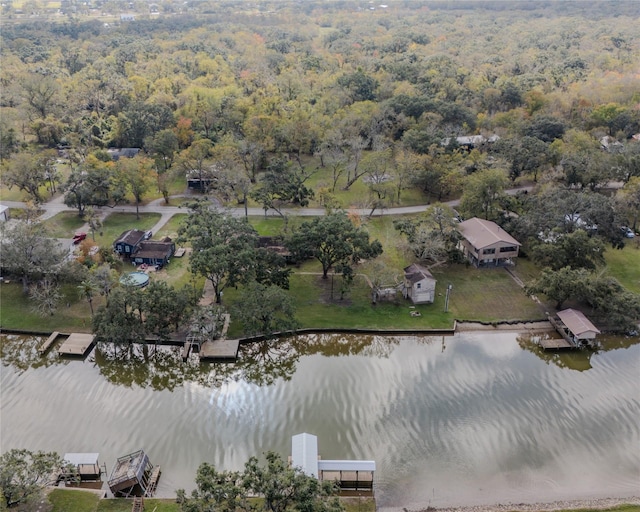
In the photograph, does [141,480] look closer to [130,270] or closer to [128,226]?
[130,270]

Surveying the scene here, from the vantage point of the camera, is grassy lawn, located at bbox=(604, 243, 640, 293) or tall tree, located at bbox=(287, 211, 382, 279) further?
grassy lawn, located at bbox=(604, 243, 640, 293)

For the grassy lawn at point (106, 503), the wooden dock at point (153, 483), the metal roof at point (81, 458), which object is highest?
the metal roof at point (81, 458)

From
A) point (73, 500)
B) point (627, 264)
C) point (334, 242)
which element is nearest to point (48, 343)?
point (73, 500)

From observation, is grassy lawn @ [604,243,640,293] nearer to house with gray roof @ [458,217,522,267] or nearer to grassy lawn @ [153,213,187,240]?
house with gray roof @ [458,217,522,267]

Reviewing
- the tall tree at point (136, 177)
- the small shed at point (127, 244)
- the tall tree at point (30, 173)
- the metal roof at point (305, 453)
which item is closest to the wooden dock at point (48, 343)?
the small shed at point (127, 244)

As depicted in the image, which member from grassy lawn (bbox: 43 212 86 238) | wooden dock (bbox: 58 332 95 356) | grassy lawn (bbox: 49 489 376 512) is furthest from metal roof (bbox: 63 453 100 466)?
grassy lawn (bbox: 43 212 86 238)

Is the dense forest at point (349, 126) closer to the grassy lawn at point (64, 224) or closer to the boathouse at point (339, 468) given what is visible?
the grassy lawn at point (64, 224)
